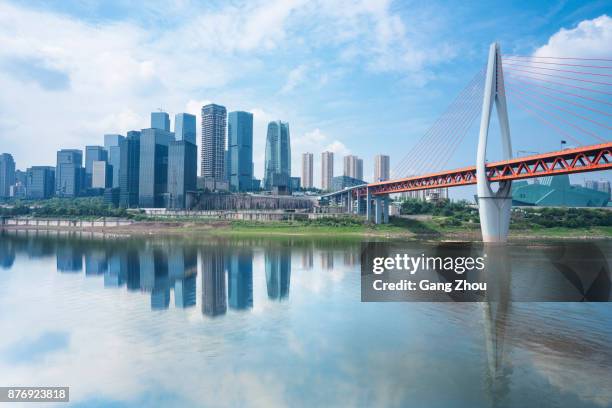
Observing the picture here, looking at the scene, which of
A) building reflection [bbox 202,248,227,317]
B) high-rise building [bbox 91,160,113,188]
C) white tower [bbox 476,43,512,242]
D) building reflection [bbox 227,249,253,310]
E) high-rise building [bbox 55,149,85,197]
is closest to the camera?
building reflection [bbox 202,248,227,317]

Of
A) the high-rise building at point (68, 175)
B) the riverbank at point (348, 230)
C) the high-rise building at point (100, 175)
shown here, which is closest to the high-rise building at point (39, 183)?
the high-rise building at point (68, 175)

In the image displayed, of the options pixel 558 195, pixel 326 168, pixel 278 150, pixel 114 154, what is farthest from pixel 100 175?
pixel 558 195

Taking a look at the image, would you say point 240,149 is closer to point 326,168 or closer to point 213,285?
point 326,168

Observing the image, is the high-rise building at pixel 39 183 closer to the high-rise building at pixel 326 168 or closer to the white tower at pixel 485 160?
the high-rise building at pixel 326 168

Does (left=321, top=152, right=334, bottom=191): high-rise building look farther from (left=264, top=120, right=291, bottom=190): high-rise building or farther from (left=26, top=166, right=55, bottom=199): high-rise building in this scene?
(left=26, top=166, right=55, bottom=199): high-rise building

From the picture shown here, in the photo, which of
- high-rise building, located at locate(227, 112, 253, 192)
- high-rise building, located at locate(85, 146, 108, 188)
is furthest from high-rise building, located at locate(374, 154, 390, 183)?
high-rise building, located at locate(85, 146, 108, 188)
